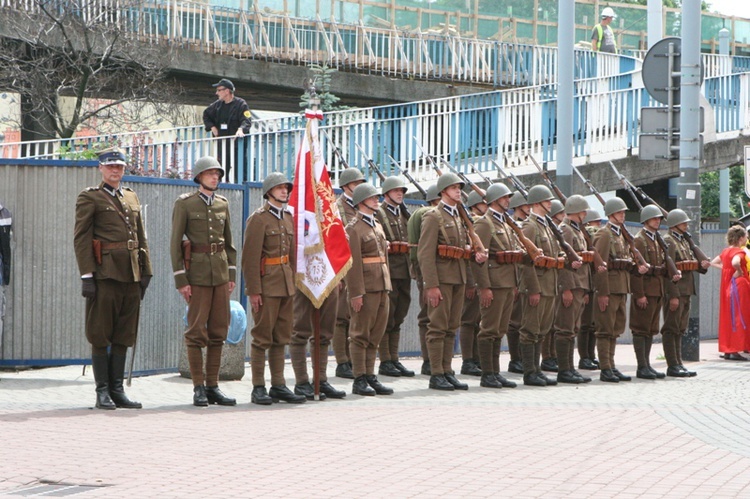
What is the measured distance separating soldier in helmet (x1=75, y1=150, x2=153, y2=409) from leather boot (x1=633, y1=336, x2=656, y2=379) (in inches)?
245

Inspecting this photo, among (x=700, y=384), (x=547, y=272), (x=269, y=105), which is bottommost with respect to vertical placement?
(x=700, y=384)

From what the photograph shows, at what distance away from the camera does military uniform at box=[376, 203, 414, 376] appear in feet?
47.4

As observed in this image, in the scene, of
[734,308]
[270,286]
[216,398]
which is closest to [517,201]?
[270,286]

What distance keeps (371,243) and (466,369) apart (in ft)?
9.53

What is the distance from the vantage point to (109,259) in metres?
10.9

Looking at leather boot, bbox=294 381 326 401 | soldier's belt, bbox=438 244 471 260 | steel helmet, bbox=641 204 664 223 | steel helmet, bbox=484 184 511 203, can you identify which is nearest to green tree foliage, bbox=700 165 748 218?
steel helmet, bbox=641 204 664 223

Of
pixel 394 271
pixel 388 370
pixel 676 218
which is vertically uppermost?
pixel 676 218

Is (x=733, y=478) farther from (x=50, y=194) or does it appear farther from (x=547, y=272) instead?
(x=50, y=194)

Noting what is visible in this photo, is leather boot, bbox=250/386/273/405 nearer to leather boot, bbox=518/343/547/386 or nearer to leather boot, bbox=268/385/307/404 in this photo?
leather boot, bbox=268/385/307/404

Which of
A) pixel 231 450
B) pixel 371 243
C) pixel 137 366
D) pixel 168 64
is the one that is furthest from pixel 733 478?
pixel 168 64

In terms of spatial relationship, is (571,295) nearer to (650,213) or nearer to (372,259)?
(650,213)

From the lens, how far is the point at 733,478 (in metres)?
8.12

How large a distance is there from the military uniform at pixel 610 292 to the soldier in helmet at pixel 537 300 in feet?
2.56

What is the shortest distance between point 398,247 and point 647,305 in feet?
9.32
